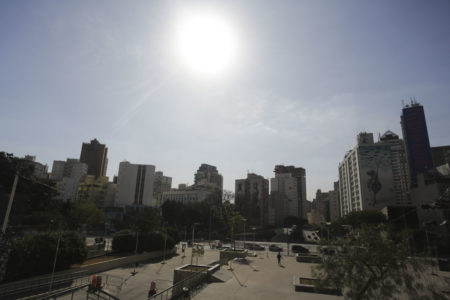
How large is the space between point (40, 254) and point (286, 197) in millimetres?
153322

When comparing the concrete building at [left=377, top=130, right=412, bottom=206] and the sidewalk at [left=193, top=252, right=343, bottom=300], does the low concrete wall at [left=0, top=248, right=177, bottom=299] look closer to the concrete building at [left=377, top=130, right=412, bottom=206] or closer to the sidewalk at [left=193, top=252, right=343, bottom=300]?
the sidewalk at [left=193, top=252, right=343, bottom=300]

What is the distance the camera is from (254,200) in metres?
136

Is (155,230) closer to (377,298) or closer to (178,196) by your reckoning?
(377,298)

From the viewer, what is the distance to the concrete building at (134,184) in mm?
127812

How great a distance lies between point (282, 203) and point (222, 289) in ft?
486

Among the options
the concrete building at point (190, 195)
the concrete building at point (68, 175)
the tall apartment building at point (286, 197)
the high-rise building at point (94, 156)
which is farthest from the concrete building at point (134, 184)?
the tall apartment building at point (286, 197)

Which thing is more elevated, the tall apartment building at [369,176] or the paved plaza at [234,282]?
the tall apartment building at [369,176]

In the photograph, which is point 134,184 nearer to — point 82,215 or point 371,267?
point 82,215

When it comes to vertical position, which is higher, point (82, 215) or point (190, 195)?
point (190, 195)

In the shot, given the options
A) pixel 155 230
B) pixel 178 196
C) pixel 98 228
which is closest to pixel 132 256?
pixel 155 230

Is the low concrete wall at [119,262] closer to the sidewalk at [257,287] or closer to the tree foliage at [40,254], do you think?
the tree foliage at [40,254]

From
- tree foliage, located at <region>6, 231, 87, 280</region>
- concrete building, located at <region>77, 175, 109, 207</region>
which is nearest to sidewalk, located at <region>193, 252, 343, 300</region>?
tree foliage, located at <region>6, 231, 87, 280</region>

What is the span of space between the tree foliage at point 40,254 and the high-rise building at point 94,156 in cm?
17428

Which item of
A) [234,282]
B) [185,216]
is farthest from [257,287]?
[185,216]
